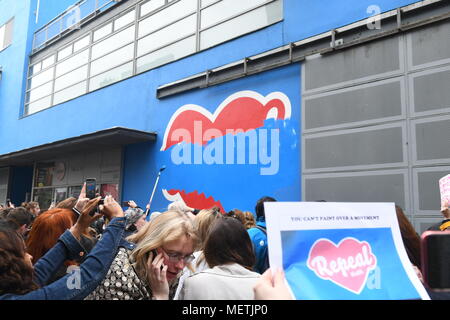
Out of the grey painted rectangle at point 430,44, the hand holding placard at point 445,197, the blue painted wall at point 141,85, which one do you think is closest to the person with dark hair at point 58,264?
the hand holding placard at point 445,197

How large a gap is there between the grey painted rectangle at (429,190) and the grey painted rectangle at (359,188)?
0.85 feet

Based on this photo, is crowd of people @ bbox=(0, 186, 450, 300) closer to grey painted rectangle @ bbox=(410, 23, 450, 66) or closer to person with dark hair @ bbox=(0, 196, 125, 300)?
person with dark hair @ bbox=(0, 196, 125, 300)

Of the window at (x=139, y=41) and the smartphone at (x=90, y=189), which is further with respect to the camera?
the window at (x=139, y=41)

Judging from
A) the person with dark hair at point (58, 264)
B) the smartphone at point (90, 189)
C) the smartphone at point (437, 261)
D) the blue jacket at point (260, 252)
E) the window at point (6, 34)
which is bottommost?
the blue jacket at point (260, 252)

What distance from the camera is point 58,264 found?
2.07m

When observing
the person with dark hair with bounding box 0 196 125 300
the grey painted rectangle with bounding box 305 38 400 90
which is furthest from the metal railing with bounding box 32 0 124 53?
the person with dark hair with bounding box 0 196 125 300

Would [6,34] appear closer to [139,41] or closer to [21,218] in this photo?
[139,41]

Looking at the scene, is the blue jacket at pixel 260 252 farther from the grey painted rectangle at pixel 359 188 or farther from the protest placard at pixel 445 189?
the grey painted rectangle at pixel 359 188

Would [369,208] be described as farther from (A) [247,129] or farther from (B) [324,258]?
(A) [247,129]

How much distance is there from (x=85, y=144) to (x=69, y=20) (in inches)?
284

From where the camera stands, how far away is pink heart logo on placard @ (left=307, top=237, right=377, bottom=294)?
1.24m

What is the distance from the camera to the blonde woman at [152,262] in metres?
1.92

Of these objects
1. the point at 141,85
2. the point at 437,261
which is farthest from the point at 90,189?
the point at 141,85

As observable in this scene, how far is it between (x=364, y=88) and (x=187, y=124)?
476 centimetres
